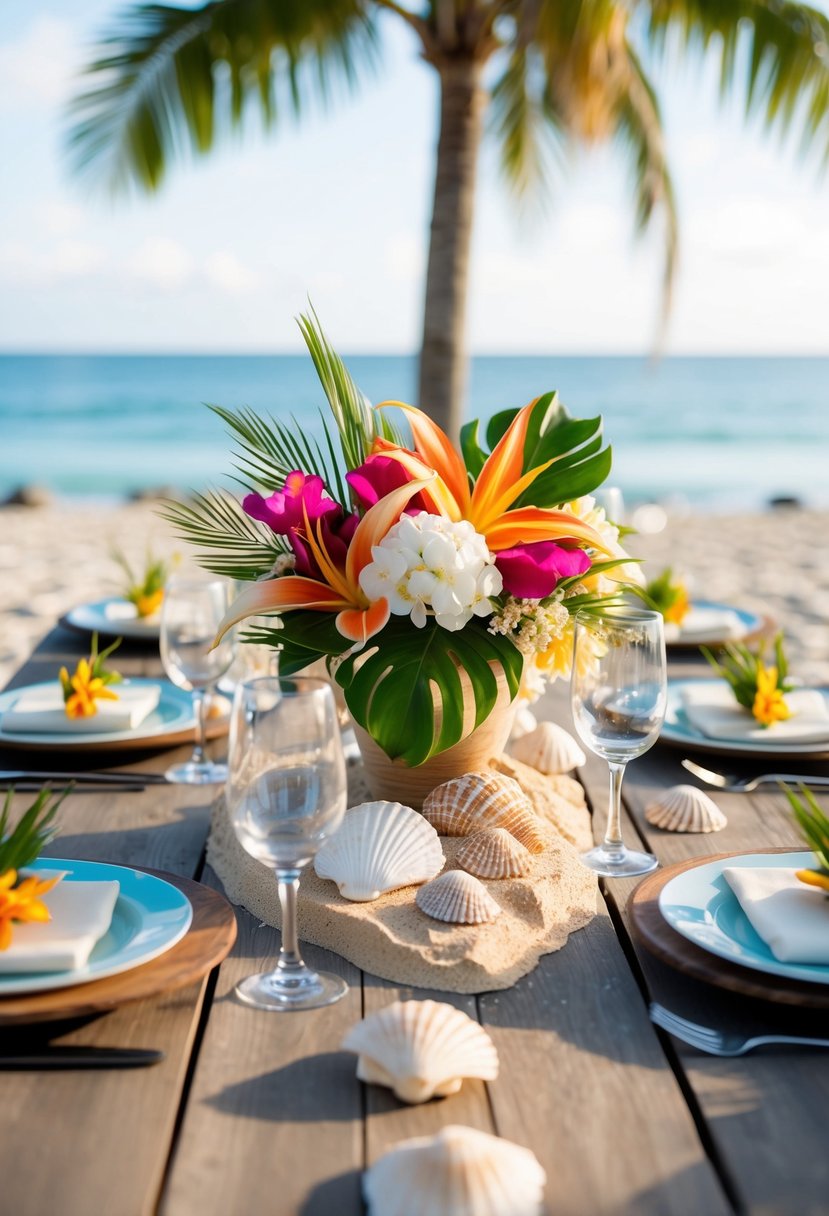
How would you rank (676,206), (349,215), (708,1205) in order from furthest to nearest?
(349,215), (676,206), (708,1205)

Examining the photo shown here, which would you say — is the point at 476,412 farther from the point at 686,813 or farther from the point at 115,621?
the point at 686,813

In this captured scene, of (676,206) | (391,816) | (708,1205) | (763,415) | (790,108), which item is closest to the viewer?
(708,1205)

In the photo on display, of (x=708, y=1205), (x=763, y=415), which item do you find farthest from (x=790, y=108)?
(x=763, y=415)

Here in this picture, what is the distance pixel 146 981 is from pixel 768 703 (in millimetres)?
1256

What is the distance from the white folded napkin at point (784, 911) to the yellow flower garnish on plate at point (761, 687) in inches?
27.4

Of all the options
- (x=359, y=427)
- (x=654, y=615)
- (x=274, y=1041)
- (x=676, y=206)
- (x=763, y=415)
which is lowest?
(x=763, y=415)

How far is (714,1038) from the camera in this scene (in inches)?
43.6

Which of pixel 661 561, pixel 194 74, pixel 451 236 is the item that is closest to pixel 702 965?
pixel 451 236

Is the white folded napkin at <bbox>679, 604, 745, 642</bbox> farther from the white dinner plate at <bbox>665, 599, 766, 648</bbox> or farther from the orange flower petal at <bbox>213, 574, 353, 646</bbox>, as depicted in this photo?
the orange flower petal at <bbox>213, 574, 353, 646</bbox>

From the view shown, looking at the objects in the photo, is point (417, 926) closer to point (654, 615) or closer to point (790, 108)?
point (654, 615)

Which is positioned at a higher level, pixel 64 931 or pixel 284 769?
pixel 284 769

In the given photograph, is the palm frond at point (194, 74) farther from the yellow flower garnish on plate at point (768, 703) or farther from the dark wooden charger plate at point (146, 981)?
the dark wooden charger plate at point (146, 981)

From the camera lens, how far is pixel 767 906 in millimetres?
1232

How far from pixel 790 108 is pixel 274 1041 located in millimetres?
6194
